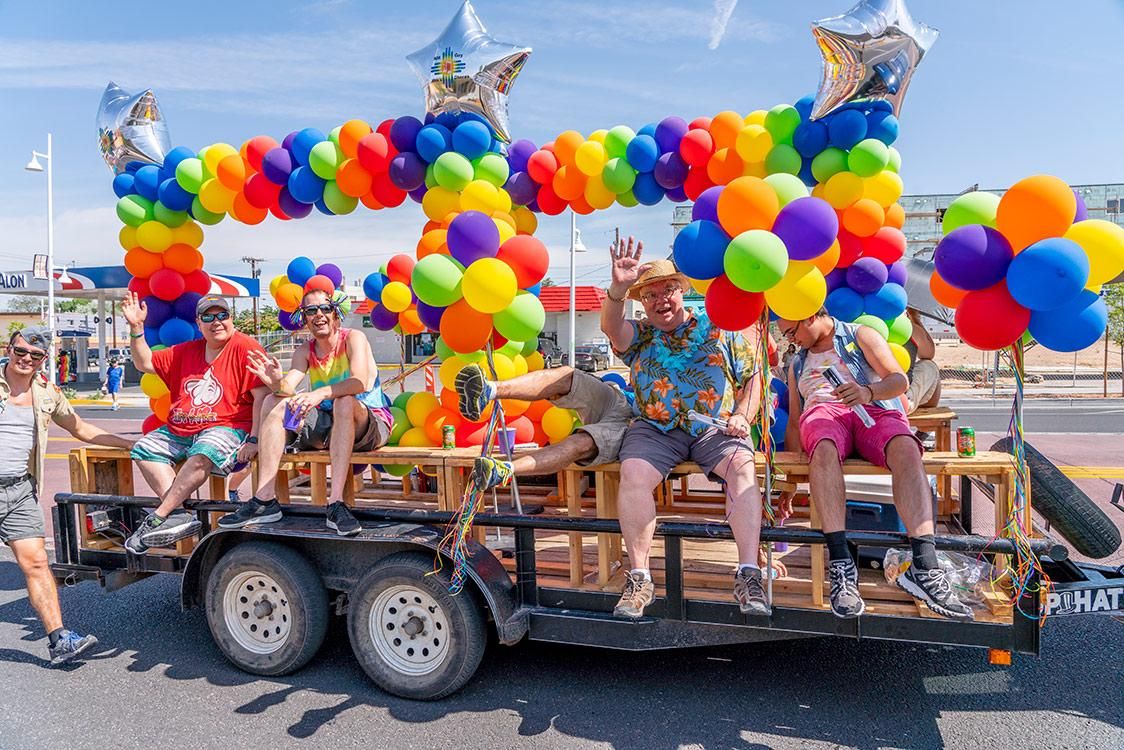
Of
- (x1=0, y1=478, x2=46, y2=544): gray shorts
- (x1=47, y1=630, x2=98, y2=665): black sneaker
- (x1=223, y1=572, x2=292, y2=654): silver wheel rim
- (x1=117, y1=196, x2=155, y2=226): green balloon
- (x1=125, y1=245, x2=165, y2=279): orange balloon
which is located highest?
(x1=117, y1=196, x2=155, y2=226): green balloon

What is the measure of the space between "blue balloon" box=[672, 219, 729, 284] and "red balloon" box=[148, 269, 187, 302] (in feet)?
13.0

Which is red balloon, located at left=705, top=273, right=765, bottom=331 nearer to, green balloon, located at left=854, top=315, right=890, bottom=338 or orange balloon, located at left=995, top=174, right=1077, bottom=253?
orange balloon, located at left=995, top=174, right=1077, bottom=253

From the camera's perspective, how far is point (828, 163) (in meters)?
4.91

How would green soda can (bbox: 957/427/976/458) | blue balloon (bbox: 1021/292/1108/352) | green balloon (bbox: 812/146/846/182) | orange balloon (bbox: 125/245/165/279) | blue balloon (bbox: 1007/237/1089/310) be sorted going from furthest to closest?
1. orange balloon (bbox: 125/245/165/279)
2. green balloon (bbox: 812/146/846/182)
3. green soda can (bbox: 957/427/976/458)
4. blue balloon (bbox: 1021/292/1108/352)
5. blue balloon (bbox: 1007/237/1089/310)

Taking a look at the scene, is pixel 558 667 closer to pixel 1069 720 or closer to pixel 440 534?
pixel 440 534

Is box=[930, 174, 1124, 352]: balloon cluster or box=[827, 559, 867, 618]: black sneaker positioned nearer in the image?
box=[930, 174, 1124, 352]: balloon cluster

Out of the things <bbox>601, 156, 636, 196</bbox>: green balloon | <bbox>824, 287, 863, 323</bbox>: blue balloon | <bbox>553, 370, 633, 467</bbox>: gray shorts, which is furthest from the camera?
<bbox>601, 156, 636, 196</bbox>: green balloon

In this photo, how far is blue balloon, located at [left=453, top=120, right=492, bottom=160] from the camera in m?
5.18

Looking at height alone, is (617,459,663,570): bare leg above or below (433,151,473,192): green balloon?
below

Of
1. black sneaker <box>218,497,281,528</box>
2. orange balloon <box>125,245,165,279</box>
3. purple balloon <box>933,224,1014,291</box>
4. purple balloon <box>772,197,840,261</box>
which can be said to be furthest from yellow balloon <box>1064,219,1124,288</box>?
orange balloon <box>125,245,165,279</box>

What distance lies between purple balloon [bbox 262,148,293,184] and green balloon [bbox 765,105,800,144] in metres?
3.26

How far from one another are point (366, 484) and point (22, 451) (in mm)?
2298

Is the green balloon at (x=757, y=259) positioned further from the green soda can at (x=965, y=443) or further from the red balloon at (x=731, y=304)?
the green soda can at (x=965, y=443)

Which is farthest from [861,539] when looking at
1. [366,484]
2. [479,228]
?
[366,484]
